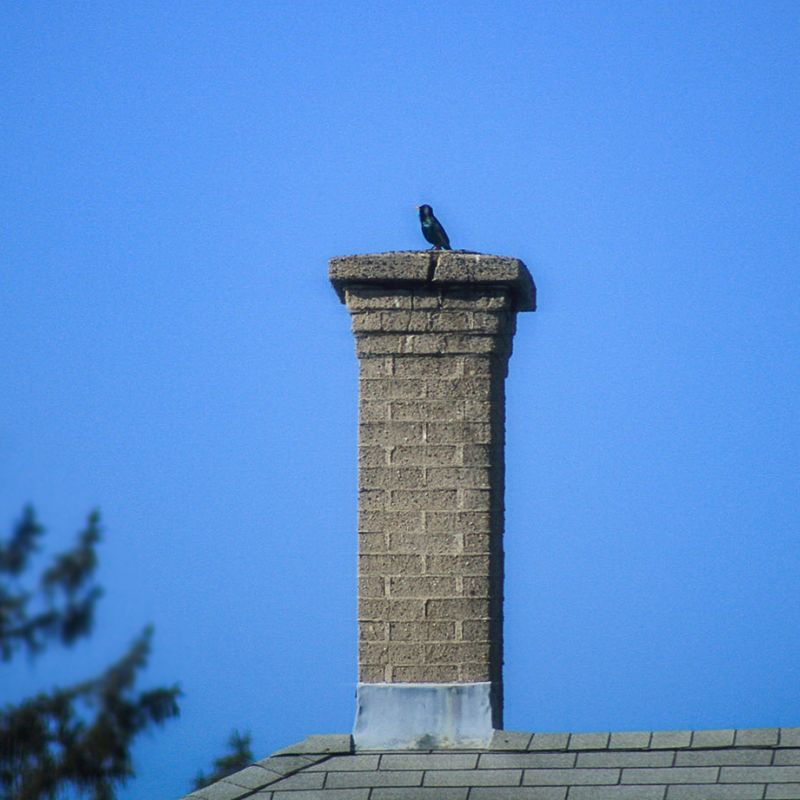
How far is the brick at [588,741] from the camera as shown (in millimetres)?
8047

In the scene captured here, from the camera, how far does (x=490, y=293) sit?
8773mm

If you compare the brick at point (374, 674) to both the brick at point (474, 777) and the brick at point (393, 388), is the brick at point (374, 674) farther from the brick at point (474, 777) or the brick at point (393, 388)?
the brick at point (393, 388)

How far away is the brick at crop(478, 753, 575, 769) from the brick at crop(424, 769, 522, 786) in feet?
0.16

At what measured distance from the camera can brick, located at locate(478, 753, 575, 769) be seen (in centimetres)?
799

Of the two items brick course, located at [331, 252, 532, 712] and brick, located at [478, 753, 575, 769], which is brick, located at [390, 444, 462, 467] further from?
brick, located at [478, 753, 575, 769]

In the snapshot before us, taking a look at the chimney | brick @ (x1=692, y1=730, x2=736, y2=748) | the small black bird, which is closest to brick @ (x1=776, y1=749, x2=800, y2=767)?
brick @ (x1=692, y1=730, x2=736, y2=748)

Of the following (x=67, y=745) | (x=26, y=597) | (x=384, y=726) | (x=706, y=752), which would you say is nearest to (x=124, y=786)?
(x=67, y=745)

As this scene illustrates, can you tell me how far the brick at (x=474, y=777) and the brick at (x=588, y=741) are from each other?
0.29 m

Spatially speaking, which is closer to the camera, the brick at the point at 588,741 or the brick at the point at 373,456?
the brick at the point at 588,741

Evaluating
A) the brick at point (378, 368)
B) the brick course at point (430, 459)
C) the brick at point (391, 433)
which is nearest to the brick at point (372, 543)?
the brick course at point (430, 459)

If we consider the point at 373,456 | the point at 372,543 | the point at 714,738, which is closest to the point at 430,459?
the point at 373,456

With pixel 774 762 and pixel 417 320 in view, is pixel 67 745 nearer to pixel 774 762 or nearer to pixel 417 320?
pixel 417 320

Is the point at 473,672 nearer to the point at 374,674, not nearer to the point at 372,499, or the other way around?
the point at 374,674

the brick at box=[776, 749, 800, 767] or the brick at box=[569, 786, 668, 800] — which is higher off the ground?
the brick at box=[776, 749, 800, 767]
